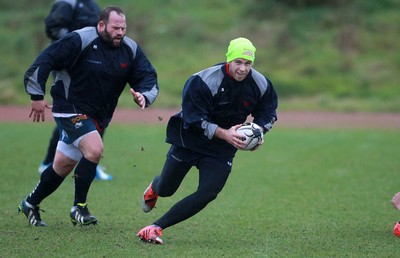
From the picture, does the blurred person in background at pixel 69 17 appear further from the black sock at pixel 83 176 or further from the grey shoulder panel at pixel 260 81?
the grey shoulder panel at pixel 260 81

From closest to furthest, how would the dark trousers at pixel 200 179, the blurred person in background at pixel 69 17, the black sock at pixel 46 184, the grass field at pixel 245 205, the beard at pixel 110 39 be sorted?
the grass field at pixel 245 205
the dark trousers at pixel 200 179
the beard at pixel 110 39
the black sock at pixel 46 184
the blurred person in background at pixel 69 17

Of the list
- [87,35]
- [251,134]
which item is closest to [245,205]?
[251,134]

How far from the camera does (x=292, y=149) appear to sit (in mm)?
14945

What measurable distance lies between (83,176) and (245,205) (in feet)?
8.42

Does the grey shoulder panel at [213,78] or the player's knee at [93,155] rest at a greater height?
the grey shoulder panel at [213,78]

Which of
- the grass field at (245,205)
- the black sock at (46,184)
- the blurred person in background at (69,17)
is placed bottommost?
the grass field at (245,205)

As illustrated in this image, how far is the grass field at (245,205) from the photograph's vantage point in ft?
22.0

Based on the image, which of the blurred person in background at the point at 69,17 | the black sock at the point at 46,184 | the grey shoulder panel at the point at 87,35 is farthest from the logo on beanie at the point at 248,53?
the blurred person in background at the point at 69,17

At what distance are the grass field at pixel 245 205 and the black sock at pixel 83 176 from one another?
1.07ft

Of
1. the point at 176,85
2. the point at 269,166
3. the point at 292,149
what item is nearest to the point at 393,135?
the point at 292,149

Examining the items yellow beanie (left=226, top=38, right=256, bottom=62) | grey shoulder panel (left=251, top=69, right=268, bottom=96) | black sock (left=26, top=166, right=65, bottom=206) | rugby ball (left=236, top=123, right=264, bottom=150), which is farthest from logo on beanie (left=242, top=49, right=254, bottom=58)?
black sock (left=26, top=166, right=65, bottom=206)

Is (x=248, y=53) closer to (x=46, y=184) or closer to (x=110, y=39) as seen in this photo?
→ (x=110, y=39)

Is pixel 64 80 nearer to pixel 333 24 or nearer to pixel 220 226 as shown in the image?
pixel 220 226

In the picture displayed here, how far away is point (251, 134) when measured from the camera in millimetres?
6625
